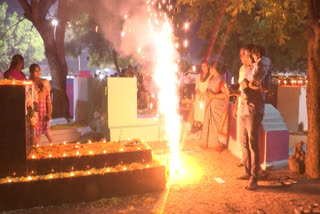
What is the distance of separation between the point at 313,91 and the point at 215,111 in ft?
8.95

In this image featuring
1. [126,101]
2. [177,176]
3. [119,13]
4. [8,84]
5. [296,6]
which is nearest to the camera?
[8,84]

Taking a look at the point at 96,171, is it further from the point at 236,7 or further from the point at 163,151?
the point at 236,7

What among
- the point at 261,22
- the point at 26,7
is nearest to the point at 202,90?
the point at 26,7

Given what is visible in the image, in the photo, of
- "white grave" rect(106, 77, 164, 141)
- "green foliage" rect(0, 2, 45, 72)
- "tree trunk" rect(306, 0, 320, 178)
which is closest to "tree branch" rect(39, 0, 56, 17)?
"white grave" rect(106, 77, 164, 141)

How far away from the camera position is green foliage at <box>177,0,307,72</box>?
7477 mm

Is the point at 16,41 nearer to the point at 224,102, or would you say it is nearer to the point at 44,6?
the point at 44,6

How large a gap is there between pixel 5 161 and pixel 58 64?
9.48m

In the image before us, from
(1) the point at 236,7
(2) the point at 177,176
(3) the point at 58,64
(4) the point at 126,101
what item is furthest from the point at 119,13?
(2) the point at 177,176

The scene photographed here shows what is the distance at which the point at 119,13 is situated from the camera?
18.9 m

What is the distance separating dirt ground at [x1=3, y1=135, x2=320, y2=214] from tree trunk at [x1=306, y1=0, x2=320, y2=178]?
36 cm

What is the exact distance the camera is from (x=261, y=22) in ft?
53.8

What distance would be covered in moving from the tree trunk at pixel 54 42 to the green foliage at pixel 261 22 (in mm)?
5655

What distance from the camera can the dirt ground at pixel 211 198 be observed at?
504 cm

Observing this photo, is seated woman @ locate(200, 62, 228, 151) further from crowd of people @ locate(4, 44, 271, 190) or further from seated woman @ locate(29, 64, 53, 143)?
seated woman @ locate(29, 64, 53, 143)
